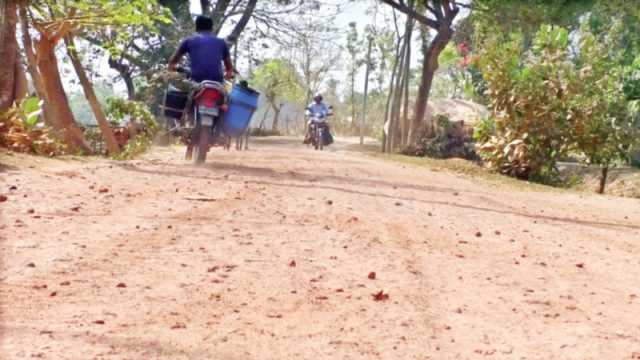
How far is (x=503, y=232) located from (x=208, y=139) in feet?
16.9

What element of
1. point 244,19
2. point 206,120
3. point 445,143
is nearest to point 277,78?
point 244,19

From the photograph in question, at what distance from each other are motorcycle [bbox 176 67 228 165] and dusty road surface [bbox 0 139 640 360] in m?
2.88

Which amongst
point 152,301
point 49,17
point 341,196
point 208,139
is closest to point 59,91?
point 49,17

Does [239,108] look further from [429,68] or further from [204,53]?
[429,68]

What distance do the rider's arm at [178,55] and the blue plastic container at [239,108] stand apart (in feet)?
2.45

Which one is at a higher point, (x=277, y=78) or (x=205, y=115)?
(x=277, y=78)

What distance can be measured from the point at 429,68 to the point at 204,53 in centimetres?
1325

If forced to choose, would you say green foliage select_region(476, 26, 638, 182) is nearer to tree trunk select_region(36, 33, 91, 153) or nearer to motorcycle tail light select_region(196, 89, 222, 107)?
motorcycle tail light select_region(196, 89, 222, 107)

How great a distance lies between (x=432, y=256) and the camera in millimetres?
5023

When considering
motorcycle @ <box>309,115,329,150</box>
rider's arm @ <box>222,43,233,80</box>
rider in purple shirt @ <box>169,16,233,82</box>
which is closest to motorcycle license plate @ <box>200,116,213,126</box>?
rider in purple shirt @ <box>169,16,233,82</box>

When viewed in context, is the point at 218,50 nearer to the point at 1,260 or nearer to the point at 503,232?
the point at 503,232

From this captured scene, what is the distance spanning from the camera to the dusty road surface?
3193 mm

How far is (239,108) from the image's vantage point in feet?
35.4

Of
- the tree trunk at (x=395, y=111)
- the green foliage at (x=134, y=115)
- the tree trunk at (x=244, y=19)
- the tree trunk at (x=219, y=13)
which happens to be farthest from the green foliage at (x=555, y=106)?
the tree trunk at (x=219, y=13)
